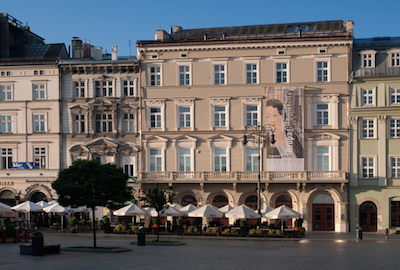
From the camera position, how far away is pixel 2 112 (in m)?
60.2

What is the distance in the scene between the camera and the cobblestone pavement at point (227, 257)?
2783 cm

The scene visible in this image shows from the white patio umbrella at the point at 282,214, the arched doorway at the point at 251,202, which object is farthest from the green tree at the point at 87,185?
the arched doorway at the point at 251,202

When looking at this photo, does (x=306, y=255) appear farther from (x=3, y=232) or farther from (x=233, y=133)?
(x=233, y=133)

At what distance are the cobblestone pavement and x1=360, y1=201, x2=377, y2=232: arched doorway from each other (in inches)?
416

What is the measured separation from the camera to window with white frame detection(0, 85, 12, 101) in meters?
60.2

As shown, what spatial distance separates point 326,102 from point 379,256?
24.4 metres

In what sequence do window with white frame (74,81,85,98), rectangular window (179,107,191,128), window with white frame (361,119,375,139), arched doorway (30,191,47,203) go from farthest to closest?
arched doorway (30,191,47,203), window with white frame (74,81,85,98), rectangular window (179,107,191,128), window with white frame (361,119,375,139)

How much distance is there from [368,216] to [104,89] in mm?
28012

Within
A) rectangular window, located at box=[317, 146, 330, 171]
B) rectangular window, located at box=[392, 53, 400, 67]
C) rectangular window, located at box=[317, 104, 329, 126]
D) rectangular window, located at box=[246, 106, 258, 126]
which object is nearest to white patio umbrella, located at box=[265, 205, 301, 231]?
rectangular window, located at box=[317, 146, 330, 171]

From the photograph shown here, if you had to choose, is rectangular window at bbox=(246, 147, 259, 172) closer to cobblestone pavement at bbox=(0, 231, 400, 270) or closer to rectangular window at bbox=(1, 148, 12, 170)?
cobblestone pavement at bbox=(0, 231, 400, 270)

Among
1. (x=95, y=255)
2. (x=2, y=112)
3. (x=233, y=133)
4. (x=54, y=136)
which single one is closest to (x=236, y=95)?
(x=233, y=133)

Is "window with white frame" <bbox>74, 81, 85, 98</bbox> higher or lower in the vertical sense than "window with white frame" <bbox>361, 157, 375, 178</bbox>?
higher

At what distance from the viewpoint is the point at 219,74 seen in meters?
57.3

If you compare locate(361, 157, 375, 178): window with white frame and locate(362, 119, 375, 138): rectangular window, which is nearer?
locate(361, 157, 375, 178): window with white frame
